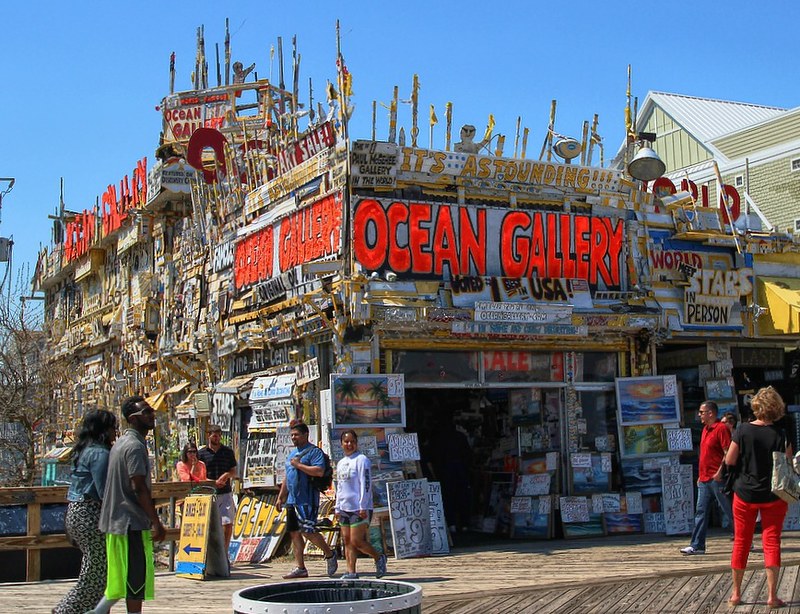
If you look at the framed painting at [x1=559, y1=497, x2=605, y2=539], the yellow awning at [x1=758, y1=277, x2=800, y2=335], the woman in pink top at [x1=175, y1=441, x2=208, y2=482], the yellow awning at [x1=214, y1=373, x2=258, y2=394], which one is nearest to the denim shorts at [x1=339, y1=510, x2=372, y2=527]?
the woman in pink top at [x1=175, y1=441, x2=208, y2=482]

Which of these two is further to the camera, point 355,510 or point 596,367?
point 596,367

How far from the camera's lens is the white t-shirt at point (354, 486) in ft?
37.5

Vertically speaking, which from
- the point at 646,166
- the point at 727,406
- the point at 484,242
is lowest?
the point at 727,406

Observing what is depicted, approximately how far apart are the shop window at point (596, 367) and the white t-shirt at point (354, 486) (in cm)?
512

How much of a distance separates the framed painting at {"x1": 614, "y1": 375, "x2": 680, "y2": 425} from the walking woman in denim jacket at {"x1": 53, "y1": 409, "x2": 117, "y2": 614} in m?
9.39

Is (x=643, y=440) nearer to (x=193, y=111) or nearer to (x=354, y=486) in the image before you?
(x=354, y=486)

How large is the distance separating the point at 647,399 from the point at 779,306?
318cm

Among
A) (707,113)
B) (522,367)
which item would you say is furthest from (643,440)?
(707,113)

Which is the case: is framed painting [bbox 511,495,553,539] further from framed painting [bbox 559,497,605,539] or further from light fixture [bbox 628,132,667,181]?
light fixture [bbox 628,132,667,181]

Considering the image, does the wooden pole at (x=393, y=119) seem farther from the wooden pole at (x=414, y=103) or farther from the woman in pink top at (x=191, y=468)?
the woman in pink top at (x=191, y=468)

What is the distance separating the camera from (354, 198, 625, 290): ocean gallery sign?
1448 cm

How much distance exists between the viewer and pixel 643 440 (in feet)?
51.1

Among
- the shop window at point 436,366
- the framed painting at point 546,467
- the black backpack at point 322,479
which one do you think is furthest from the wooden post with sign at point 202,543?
the framed painting at point 546,467

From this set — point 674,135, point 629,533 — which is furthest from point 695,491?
point 674,135
